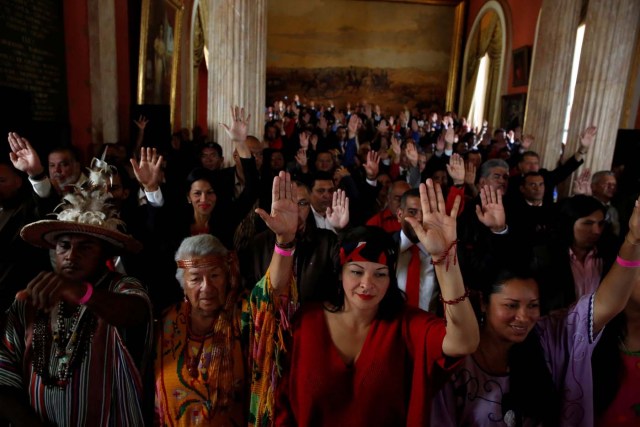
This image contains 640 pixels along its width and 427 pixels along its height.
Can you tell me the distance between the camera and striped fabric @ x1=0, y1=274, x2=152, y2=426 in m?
1.88

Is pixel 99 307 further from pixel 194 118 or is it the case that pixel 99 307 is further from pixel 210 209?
pixel 194 118

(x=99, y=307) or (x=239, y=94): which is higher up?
(x=239, y=94)

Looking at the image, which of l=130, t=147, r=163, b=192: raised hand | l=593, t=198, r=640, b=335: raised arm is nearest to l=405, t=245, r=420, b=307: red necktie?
l=593, t=198, r=640, b=335: raised arm

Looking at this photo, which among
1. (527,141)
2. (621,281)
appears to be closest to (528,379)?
(621,281)

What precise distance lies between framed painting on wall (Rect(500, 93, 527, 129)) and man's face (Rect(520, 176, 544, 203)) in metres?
9.96

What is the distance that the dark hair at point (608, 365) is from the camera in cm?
208

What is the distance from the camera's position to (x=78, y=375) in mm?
1893

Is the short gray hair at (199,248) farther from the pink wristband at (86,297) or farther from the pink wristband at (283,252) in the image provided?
the pink wristband at (86,297)

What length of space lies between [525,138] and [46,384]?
307 inches

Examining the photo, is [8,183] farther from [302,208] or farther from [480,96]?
[480,96]

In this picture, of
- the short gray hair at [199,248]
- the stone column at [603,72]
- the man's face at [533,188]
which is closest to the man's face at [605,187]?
the man's face at [533,188]

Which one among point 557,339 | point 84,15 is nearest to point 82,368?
point 557,339

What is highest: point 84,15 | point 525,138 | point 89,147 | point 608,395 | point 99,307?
point 84,15

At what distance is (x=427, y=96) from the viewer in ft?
66.6
